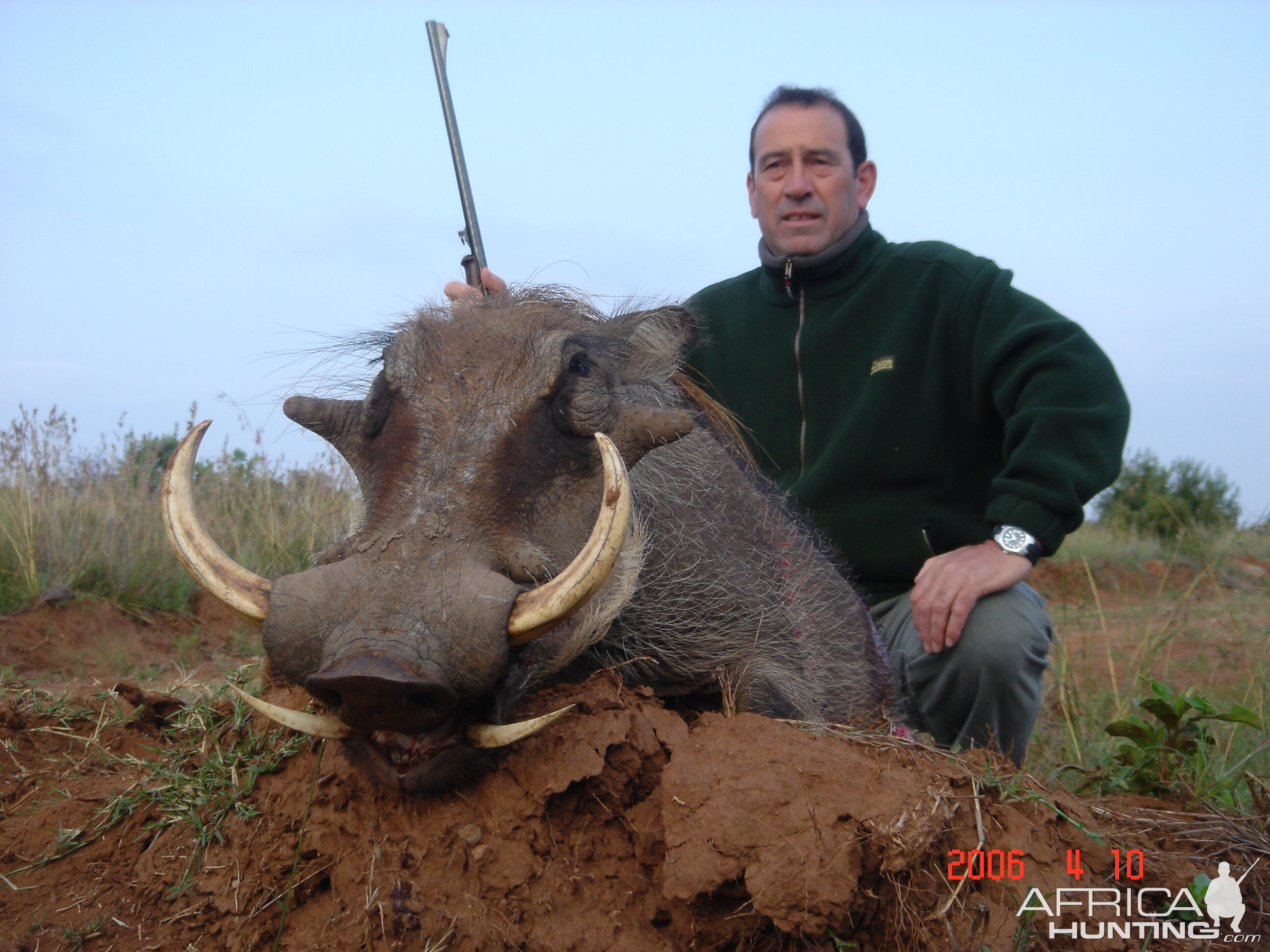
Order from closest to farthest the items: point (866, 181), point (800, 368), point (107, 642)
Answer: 1. point (800, 368)
2. point (866, 181)
3. point (107, 642)

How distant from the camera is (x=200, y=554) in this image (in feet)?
5.56

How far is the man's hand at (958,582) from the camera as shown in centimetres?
285

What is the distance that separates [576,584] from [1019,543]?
189 centimetres

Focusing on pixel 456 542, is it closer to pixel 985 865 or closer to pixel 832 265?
pixel 985 865

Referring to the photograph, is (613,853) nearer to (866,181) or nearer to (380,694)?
(380,694)

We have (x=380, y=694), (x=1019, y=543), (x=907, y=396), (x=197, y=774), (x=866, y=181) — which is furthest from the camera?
(x=866, y=181)

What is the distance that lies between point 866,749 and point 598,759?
0.57 meters

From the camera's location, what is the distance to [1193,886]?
1.77m

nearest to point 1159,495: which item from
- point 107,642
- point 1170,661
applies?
point 1170,661

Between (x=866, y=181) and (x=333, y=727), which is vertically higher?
(x=866, y=181)

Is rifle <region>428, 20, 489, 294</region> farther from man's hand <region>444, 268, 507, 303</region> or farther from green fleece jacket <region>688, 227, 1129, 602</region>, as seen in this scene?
green fleece jacket <region>688, 227, 1129, 602</region>

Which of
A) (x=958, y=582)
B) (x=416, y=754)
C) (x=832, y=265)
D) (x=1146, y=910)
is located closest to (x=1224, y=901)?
(x=1146, y=910)

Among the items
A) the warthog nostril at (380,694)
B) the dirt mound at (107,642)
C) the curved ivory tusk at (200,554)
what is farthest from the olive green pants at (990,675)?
the dirt mound at (107,642)

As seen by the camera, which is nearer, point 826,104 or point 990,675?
point 990,675
